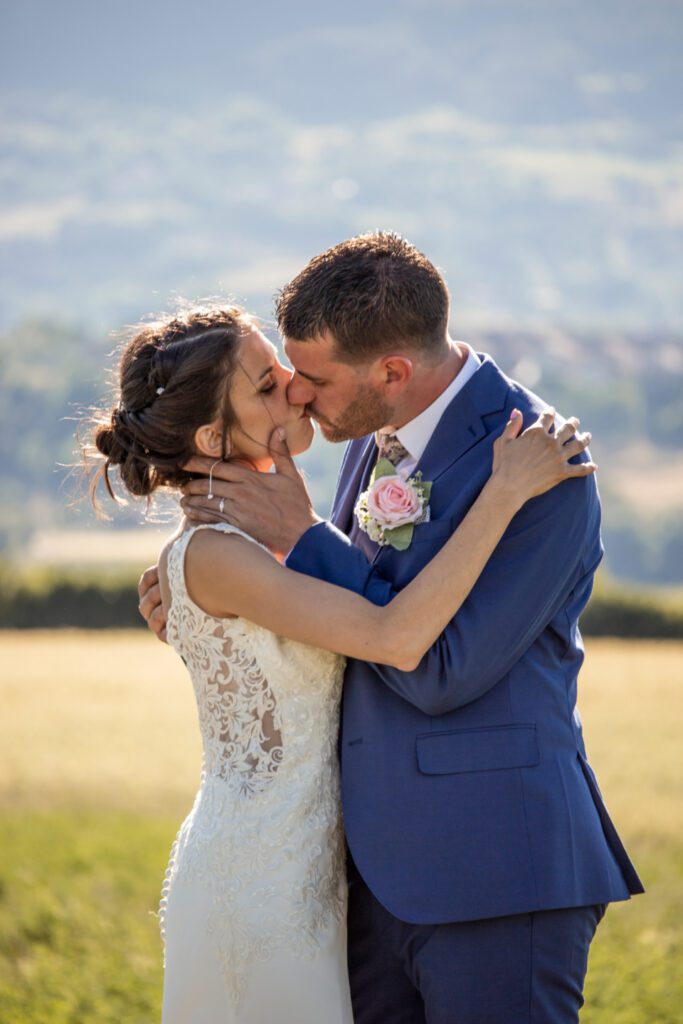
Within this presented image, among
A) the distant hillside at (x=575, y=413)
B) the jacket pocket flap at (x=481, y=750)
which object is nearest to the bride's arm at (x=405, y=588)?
the jacket pocket flap at (x=481, y=750)

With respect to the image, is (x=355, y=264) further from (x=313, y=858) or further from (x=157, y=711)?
(x=157, y=711)

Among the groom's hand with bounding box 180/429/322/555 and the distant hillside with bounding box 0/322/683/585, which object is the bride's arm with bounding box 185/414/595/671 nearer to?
the groom's hand with bounding box 180/429/322/555

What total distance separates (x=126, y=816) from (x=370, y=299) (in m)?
9.24

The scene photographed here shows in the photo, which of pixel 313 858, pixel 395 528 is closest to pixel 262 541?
pixel 395 528

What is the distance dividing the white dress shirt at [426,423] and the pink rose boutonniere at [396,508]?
167 mm

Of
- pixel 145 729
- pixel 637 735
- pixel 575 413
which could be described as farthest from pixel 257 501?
pixel 575 413

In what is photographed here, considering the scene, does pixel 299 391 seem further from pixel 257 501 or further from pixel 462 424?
pixel 462 424

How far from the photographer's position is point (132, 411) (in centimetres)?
388

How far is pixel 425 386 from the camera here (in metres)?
3.81

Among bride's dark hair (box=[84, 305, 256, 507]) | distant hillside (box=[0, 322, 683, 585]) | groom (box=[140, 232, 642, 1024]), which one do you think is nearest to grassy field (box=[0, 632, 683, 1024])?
→ groom (box=[140, 232, 642, 1024])

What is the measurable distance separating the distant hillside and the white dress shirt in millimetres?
111895

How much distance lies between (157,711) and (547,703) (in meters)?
13.2

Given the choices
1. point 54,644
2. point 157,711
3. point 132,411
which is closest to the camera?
point 132,411

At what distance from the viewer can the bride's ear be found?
3.83 m
